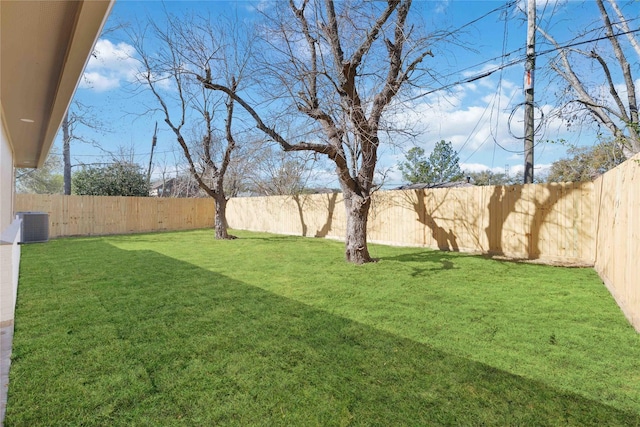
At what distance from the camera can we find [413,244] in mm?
8852

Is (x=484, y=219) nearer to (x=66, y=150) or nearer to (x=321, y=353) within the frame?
(x=321, y=353)

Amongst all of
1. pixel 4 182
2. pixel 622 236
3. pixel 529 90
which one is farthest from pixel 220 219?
pixel 622 236

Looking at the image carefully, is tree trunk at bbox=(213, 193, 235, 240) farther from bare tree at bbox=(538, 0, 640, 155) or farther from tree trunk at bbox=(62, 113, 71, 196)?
bare tree at bbox=(538, 0, 640, 155)

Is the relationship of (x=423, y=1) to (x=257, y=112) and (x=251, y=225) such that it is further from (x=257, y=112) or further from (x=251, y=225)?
(x=251, y=225)

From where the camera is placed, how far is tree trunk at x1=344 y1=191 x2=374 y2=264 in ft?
21.1

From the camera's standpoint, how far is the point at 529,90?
25.5ft

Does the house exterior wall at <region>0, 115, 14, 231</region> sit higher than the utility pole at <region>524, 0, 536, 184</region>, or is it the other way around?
the utility pole at <region>524, 0, 536, 184</region>

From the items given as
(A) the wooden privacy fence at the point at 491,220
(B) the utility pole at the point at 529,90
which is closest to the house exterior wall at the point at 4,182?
(A) the wooden privacy fence at the point at 491,220

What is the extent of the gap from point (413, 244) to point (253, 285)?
545cm

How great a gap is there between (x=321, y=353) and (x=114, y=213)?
1379 centimetres

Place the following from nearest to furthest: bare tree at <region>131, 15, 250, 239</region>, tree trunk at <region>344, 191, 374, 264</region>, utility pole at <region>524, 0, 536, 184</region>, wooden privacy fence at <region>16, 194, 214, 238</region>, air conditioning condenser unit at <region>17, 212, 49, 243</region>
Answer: tree trunk at <region>344, 191, 374, 264</region> → utility pole at <region>524, 0, 536, 184</region> → bare tree at <region>131, 15, 250, 239</region> → air conditioning condenser unit at <region>17, 212, 49, 243</region> → wooden privacy fence at <region>16, 194, 214, 238</region>

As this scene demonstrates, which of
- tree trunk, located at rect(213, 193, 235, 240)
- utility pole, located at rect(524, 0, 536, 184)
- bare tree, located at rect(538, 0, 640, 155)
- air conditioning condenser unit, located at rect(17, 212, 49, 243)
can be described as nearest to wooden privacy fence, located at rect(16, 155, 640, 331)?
utility pole, located at rect(524, 0, 536, 184)

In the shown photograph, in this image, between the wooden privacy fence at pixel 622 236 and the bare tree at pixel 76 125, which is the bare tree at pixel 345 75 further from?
the bare tree at pixel 76 125

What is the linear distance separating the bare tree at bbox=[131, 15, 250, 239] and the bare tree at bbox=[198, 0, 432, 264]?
326 centimetres
